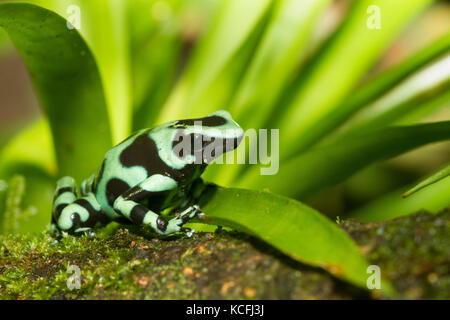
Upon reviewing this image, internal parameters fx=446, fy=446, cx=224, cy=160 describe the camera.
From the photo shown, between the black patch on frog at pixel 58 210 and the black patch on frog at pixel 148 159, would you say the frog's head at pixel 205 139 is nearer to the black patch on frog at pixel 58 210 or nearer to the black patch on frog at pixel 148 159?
the black patch on frog at pixel 148 159

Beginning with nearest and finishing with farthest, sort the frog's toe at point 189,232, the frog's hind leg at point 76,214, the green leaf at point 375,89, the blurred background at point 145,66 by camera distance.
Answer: the frog's toe at point 189,232 < the frog's hind leg at point 76,214 < the green leaf at point 375,89 < the blurred background at point 145,66

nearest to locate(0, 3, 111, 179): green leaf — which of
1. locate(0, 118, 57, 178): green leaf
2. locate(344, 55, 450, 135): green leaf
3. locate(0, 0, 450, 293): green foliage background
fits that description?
locate(0, 0, 450, 293): green foliage background

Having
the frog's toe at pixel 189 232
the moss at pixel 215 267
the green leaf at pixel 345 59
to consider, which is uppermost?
the green leaf at pixel 345 59

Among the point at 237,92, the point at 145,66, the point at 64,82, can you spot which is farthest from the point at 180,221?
the point at 145,66

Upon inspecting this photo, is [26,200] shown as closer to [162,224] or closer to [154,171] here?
[154,171]

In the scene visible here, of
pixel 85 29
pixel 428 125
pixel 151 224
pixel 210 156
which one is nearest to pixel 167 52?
pixel 85 29

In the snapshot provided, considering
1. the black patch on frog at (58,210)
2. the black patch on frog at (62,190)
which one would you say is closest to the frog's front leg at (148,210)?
the black patch on frog at (58,210)

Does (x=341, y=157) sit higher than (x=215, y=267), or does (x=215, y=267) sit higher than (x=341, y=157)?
(x=341, y=157)
